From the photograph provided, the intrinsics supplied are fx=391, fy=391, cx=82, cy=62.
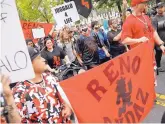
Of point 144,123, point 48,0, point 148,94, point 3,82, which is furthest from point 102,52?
point 48,0

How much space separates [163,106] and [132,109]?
8.96 ft

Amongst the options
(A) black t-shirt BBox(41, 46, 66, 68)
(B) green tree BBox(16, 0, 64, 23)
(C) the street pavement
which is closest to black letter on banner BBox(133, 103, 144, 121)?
(C) the street pavement

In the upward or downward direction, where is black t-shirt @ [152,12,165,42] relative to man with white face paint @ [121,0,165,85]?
downward

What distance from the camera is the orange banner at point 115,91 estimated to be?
341 centimetres

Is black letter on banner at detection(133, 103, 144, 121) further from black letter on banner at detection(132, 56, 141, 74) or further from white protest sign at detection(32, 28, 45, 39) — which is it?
white protest sign at detection(32, 28, 45, 39)

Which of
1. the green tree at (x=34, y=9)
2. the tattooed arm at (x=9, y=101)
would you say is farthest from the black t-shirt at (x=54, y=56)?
the green tree at (x=34, y=9)

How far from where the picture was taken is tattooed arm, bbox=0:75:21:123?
2.68 metres

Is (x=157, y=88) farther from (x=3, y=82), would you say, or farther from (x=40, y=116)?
(x=3, y=82)

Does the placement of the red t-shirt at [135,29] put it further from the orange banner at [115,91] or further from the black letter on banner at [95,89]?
the black letter on banner at [95,89]

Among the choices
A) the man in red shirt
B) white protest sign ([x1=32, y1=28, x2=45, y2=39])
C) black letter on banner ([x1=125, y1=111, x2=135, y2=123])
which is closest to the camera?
black letter on banner ([x1=125, y1=111, x2=135, y2=123])

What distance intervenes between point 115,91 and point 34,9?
37899 millimetres

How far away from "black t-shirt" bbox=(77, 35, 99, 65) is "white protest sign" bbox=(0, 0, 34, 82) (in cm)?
554

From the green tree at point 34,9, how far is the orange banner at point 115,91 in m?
30.6

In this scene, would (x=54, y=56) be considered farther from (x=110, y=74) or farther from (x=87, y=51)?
(x=110, y=74)
